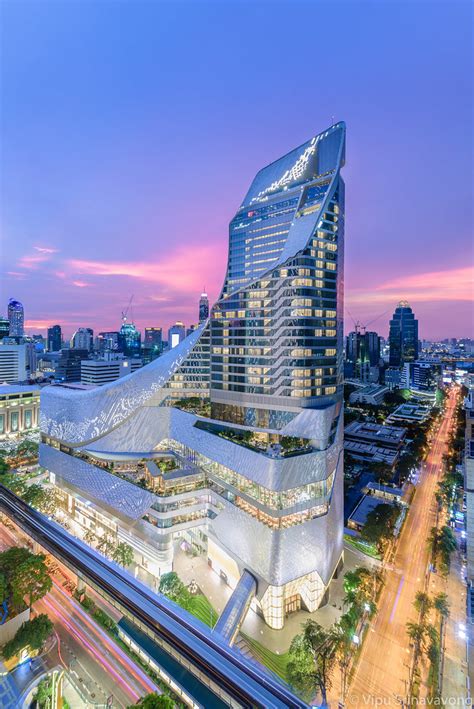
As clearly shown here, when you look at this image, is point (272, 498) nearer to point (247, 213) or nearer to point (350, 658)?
point (350, 658)

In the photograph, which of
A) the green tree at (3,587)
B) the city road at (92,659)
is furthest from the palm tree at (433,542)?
the green tree at (3,587)

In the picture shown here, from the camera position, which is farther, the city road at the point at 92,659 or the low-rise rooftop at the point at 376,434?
the low-rise rooftop at the point at 376,434

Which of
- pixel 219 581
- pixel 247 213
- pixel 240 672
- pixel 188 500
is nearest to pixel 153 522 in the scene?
pixel 188 500

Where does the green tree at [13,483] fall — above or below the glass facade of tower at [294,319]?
below

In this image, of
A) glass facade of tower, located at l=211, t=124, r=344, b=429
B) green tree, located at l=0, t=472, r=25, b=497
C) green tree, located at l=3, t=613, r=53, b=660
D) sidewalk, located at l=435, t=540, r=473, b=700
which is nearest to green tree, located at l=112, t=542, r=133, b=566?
green tree, located at l=3, t=613, r=53, b=660

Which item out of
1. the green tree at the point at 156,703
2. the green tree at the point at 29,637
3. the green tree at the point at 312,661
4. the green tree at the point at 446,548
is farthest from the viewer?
the green tree at the point at 446,548

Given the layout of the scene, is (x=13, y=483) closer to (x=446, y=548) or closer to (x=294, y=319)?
(x=294, y=319)

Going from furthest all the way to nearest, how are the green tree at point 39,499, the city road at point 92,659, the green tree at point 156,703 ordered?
the green tree at point 39,499 < the city road at point 92,659 < the green tree at point 156,703

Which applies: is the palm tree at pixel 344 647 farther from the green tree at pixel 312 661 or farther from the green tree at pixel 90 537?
the green tree at pixel 90 537
